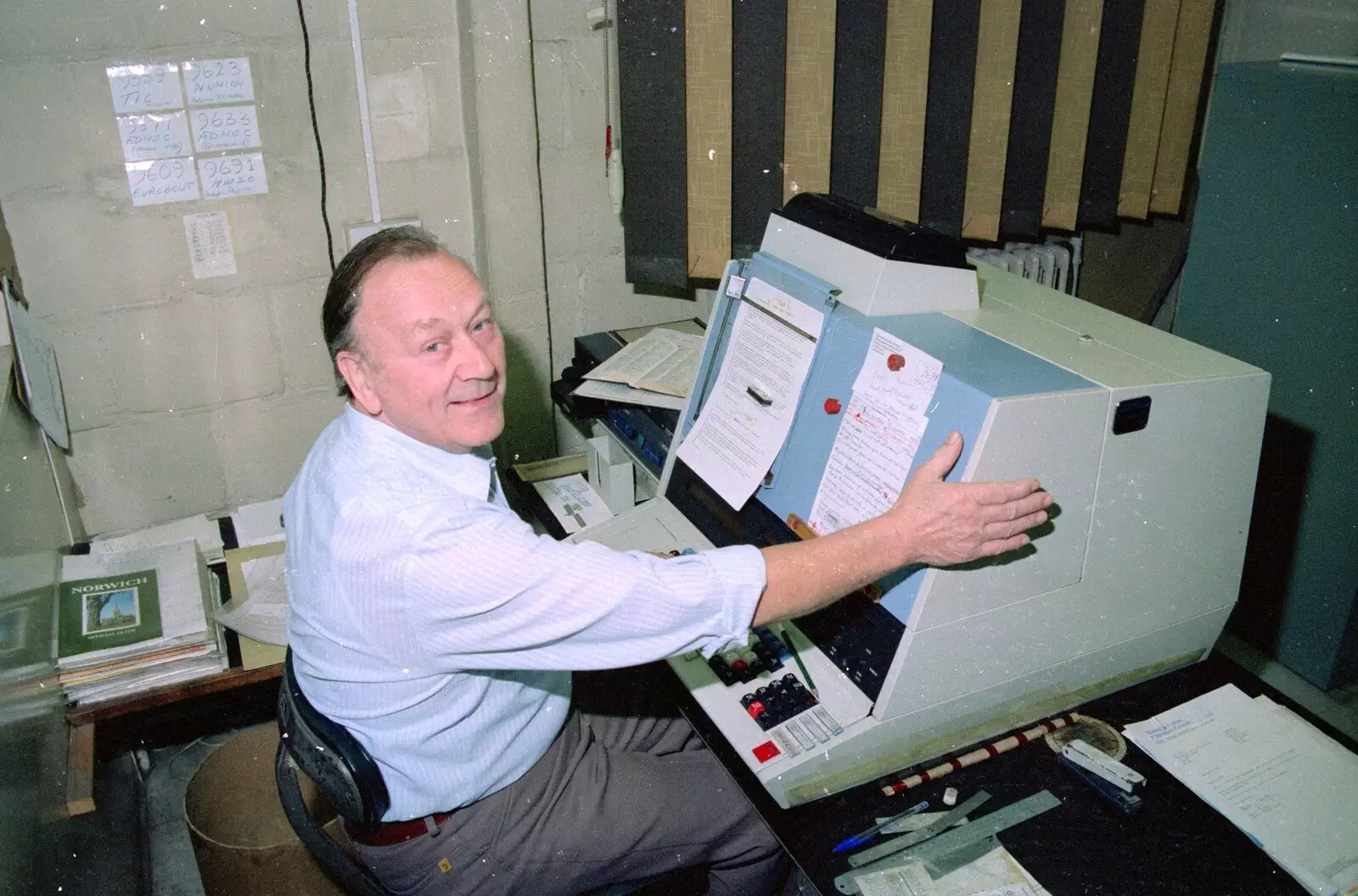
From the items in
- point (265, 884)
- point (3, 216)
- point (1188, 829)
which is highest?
point (3, 216)

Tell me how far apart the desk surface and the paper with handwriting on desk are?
2 centimetres

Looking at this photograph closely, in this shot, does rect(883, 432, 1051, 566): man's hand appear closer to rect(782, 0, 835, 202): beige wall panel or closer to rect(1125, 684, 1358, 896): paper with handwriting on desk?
rect(1125, 684, 1358, 896): paper with handwriting on desk

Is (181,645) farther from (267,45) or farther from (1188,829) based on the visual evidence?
(1188,829)

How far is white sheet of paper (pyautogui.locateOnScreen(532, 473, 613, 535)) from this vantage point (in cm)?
202

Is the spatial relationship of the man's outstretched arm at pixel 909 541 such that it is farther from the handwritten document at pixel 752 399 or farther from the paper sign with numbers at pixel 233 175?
the paper sign with numbers at pixel 233 175

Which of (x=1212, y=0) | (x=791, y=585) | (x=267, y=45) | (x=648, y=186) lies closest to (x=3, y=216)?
(x=267, y=45)

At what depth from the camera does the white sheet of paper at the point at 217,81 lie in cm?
202

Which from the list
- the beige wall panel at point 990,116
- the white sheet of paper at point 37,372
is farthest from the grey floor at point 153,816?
the beige wall panel at point 990,116

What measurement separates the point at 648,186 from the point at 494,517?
140cm

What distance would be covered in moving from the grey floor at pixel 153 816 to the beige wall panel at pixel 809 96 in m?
1.65

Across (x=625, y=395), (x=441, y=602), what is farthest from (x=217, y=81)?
(x=441, y=602)

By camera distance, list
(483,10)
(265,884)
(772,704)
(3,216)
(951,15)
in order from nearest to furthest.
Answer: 1. (772,704)
2. (265,884)
3. (3,216)
4. (483,10)
5. (951,15)

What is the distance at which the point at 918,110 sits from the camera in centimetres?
242

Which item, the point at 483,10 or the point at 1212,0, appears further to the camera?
the point at 1212,0
